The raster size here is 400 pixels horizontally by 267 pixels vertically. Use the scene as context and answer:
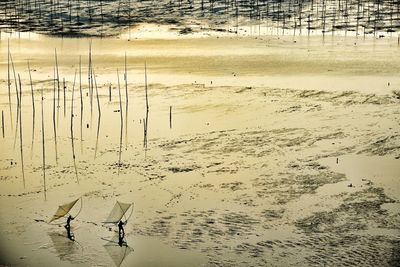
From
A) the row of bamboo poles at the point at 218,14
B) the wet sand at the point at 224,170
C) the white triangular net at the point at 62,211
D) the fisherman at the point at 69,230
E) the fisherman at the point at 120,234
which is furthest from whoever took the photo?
the row of bamboo poles at the point at 218,14

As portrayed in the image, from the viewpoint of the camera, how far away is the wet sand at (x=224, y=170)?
732 centimetres

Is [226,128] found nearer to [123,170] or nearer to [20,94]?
[123,170]

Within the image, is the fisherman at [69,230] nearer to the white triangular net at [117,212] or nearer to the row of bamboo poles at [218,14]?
the white triangular net at [117,212]

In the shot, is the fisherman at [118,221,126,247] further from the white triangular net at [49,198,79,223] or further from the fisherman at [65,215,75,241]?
the white triangular net at [49,198,79,223]

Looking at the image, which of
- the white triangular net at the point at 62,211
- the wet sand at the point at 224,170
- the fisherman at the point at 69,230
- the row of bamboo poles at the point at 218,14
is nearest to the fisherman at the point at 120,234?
the wet sand at the point at 224,170

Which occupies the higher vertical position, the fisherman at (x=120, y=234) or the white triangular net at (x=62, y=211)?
the white triangular net at (x=62, y=211)

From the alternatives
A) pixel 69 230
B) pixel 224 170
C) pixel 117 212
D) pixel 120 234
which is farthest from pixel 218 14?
pixel 120 234

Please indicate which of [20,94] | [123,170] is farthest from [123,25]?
[123,170]

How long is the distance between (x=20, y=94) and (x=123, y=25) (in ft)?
38.4

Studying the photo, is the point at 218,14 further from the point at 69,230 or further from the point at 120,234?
the point at 120,234

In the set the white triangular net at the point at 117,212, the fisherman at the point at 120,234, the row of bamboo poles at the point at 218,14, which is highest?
the row of bamboo poles at the point at 218,14

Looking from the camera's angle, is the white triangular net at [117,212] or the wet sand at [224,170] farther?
the white triangular net at [117,212]

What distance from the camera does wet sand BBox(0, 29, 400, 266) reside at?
732 cm

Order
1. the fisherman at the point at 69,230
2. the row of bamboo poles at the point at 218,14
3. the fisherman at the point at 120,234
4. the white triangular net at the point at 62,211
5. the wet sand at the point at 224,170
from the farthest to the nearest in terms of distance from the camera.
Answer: the row of bamboo poles at the point at 218,14 → the white triangular net at the point at 62,211 → the fisherman at the point at 69,230 → the fisherman at the point at 120,234 → the wet sand at the point at 224,170
